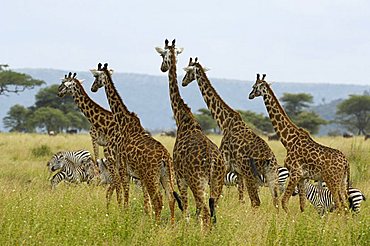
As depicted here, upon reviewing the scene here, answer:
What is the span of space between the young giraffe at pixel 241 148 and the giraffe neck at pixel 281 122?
356 mm

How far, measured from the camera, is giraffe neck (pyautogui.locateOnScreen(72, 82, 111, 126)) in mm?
9406

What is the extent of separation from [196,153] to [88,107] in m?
2.76

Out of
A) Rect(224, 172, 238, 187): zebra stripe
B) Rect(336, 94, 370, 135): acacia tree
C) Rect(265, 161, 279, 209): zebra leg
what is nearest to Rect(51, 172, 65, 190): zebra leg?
Rect(224, 172, 238, 187): zebra stripe

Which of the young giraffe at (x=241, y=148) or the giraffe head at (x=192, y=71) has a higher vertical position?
the giraffe head at (x=192, y=71)

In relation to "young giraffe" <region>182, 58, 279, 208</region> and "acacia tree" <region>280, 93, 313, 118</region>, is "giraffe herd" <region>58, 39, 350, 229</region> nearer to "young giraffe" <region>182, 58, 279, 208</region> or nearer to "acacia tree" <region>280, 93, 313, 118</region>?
"young giraffe" <region>182, 58, 279, 208</region>

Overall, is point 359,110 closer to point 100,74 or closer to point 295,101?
point 295,101

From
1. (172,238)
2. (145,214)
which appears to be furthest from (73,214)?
(172,238)

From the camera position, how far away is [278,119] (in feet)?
29.9

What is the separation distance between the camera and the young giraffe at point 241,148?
8.49 meters

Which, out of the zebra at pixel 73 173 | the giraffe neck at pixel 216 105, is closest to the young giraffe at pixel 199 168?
the giraffe neck at pixel 216 105

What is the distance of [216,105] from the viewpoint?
9.30 meters

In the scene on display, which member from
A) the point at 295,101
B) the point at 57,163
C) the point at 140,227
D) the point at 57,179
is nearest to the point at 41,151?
the point at 57,163

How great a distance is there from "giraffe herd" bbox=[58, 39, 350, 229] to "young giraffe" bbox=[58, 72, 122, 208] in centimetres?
1

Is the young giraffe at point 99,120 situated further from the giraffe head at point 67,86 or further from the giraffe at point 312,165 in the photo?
the giraffe at point 312,165
